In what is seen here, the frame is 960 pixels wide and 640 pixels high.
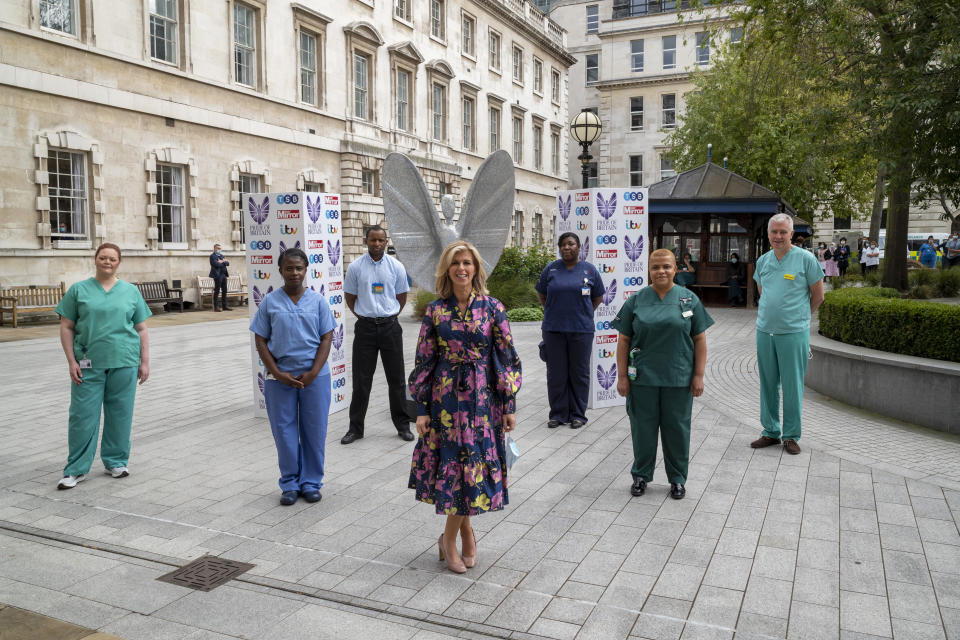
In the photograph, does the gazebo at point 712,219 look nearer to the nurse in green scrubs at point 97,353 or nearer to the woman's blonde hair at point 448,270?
the nurse in green scrubs at point 97,353

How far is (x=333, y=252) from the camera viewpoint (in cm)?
850

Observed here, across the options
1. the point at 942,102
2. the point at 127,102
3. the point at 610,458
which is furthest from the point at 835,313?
the point at 127,102

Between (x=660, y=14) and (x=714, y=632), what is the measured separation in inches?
2179

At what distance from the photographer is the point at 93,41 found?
1925 cm

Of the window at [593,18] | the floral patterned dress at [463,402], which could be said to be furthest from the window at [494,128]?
the floral patterned dress at [463,402]

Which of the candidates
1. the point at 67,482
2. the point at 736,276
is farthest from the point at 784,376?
the point at 736,276

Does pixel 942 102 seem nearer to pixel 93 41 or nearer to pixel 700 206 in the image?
pixel 700 206

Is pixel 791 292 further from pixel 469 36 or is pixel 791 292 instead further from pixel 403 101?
pixel 469 36

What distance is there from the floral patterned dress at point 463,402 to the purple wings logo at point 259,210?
14.6ft

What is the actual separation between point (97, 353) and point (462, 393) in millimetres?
3303

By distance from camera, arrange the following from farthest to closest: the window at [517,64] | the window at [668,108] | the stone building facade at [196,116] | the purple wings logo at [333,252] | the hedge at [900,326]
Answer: the window at [668,108] → the window at [517,64] → the stone building facade at [196,116] → the purple wings logo at [333,252] → the hedge at [900,326]

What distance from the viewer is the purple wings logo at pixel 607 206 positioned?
853cm

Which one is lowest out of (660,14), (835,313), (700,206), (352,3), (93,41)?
(835,313)

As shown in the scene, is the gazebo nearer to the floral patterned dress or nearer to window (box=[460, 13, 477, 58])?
window (box=[460, 13, 477, 58])
